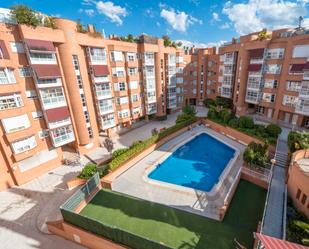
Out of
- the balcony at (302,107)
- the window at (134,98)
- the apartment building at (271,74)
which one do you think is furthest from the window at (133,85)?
the balcony at (302,107)

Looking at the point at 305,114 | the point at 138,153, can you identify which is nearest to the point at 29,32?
the point at 138,153

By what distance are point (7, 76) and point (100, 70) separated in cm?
1200

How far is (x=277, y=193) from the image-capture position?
615 inches

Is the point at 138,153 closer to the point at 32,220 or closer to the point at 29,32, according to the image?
the point at 32,220

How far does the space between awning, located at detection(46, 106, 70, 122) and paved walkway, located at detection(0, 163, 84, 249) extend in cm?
767

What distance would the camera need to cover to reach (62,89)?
23.3 meters

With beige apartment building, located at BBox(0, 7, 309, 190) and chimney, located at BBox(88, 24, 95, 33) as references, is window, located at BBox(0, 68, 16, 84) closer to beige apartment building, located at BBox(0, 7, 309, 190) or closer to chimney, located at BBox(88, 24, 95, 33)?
beige apartment building, located at BBox(0, 7, 309, 190)

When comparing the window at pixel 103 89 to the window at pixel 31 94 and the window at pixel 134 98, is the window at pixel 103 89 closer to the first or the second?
the window at pixel 134 98

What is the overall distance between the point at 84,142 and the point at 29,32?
1589cm

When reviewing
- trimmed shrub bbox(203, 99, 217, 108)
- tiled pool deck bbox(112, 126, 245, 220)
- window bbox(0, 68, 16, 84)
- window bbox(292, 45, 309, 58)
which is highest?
window bbox(292, 45, 309, 58)

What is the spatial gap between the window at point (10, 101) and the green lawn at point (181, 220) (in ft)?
47.1

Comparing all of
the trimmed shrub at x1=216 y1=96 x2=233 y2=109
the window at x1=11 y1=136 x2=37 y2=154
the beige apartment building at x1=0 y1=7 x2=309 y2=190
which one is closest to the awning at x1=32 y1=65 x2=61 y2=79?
the beige apartment building at x1=0 y1=7 x2=309 y2=190

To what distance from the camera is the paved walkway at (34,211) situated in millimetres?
14719

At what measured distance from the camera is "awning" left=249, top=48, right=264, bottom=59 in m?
31.2
